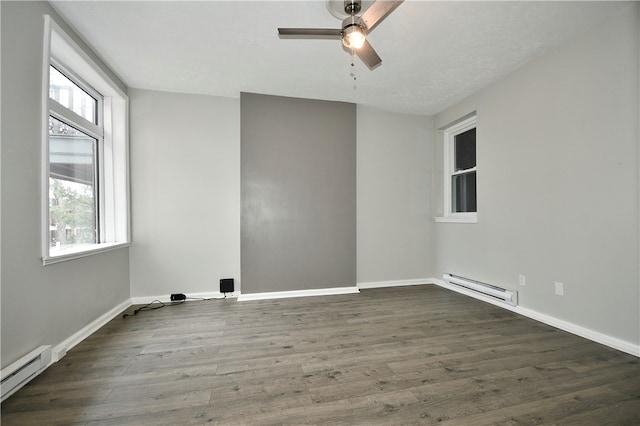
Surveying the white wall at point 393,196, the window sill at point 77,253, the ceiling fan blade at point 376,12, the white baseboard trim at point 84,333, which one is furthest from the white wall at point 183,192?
the ceiling fan blade at point 376,12

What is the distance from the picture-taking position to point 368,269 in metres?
4.00

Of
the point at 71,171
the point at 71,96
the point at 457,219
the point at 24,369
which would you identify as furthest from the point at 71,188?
the point at 457,219

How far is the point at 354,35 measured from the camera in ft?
5.67

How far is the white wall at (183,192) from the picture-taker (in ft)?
10.9

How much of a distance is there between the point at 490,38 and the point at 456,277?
2.83 meters

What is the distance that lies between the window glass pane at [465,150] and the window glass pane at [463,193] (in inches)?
5.6

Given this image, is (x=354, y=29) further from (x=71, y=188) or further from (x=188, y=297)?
(x=188, y=297)

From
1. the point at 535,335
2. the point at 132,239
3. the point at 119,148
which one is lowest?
the point at 535,335

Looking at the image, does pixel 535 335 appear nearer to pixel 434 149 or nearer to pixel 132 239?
pixel 434 149

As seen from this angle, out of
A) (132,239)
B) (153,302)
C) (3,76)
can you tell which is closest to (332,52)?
(3,76)

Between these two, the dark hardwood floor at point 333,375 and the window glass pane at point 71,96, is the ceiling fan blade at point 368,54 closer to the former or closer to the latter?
the dark hardwood floor at point 333,375

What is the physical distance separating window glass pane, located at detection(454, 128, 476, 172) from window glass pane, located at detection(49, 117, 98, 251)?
459 centimetres

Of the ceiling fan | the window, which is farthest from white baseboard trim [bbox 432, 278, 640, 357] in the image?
the ceiling fan

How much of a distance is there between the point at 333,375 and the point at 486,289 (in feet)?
7.85
